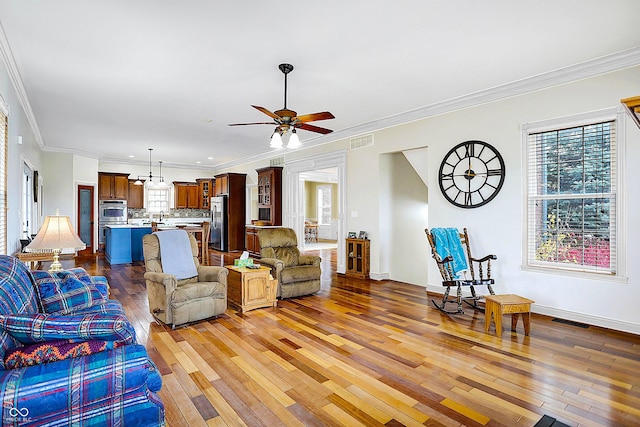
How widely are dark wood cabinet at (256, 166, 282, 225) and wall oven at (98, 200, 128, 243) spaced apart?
448cm

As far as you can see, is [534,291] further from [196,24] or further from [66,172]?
[66,172]

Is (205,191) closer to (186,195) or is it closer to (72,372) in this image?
(186,195)

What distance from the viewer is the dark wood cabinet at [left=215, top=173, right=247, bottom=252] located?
10.1 meters

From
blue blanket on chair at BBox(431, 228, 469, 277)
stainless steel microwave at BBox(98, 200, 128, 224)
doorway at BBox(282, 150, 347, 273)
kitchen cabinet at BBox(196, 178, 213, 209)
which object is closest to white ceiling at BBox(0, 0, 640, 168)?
doorway at BBox(282, 150, 347, 273)

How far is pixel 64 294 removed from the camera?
2332 millimetres

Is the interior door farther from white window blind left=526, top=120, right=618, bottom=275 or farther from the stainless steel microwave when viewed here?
white window blind left=526, top=120, right=618, bottom=275

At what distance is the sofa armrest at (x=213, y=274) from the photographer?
4.06 meters

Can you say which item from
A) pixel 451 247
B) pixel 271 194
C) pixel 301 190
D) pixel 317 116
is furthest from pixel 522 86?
pixel 271 194

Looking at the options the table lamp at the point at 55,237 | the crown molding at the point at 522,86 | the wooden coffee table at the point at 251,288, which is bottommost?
the wooden coffee table at the point at 251,288

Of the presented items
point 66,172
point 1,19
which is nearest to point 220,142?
point 66,172

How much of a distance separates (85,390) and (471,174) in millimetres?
4665

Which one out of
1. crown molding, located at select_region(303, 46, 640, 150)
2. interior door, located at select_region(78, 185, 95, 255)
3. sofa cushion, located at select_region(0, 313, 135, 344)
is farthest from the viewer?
interior door, located at select_region(78, 185, 95, 255)

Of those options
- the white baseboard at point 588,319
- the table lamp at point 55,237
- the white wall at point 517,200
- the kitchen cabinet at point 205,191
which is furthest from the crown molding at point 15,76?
the white baseboard at point 588,319

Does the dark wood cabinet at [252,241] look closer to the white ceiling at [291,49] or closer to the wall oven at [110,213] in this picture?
the wall oven at [110,213]
